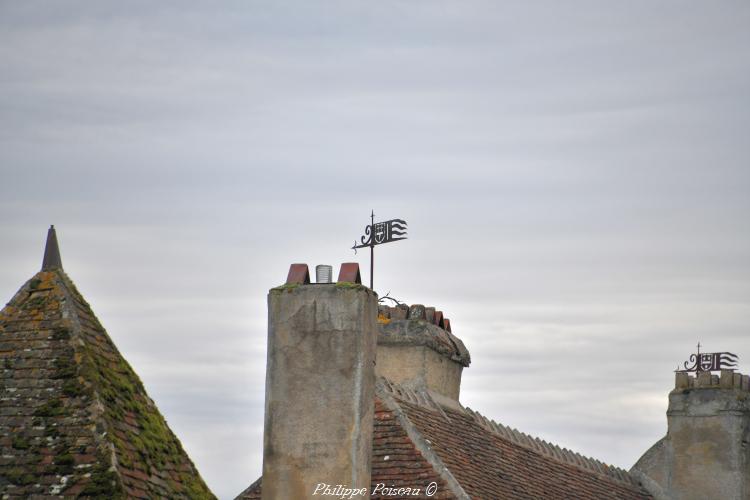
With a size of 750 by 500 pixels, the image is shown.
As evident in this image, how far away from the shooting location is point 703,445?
109ft

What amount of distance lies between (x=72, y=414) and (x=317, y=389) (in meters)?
2.83

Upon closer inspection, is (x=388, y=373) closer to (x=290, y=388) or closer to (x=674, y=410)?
(x=290, y=388)

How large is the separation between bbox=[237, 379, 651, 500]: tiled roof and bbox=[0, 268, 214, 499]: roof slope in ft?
13.5

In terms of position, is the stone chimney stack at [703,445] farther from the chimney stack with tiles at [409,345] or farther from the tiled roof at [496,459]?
the chimney stack with tiles at [409,345]

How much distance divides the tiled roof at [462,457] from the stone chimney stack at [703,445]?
7.38 ft

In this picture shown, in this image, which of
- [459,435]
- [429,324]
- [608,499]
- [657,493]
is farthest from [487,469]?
[657,493]

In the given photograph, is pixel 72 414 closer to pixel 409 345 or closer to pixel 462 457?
pixel 462 457

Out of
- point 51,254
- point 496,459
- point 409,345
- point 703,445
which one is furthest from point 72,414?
point 703,445

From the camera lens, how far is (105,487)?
1777 cm

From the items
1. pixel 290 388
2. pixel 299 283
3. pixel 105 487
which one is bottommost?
pixel 105 487

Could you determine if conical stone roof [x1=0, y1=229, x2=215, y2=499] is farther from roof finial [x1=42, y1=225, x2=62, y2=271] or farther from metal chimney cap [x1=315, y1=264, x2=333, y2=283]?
metal chimney cap [x1=315, y1=264, x2=333, y2=283]

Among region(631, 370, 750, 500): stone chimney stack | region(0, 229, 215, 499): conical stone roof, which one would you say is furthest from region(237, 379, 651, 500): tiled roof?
region(0, 229, 215, 499): conical stone roof

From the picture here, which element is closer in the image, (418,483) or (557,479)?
(418,483)

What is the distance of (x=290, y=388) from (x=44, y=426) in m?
2.88
